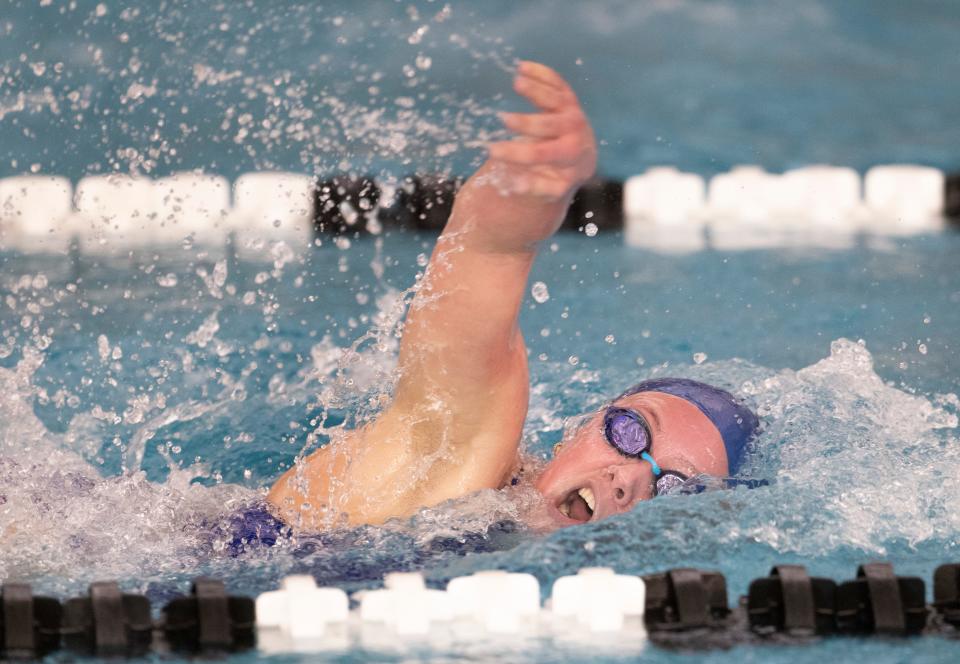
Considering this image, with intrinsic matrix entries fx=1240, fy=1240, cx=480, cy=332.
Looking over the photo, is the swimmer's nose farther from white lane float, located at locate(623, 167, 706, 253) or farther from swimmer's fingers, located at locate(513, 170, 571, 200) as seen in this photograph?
white lane float, located at locate(623, 167, 706, 253)

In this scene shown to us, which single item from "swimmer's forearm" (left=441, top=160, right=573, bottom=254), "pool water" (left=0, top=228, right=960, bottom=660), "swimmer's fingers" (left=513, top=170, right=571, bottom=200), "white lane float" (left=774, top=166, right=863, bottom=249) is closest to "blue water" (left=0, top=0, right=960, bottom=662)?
"pool water" (left=0, top=228, right=960, bottom=660)

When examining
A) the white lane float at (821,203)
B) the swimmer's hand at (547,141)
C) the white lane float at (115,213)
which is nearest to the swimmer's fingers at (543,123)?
the swimmer's hand at (547,141)

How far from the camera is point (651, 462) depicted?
1.99m

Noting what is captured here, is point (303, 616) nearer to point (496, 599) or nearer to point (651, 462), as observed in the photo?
point (496, 599)

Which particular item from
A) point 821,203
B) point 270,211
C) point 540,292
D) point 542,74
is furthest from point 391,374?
point 821,203

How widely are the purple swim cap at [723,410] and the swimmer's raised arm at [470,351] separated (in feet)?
1.07

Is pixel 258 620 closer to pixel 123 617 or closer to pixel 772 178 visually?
pixel 123 617

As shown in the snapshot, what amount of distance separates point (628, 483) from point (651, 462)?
0.05 metres

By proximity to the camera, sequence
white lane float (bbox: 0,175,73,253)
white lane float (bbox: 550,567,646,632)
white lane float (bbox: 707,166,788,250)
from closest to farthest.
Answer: white lane float (bbox: 550,567,646,632) < white lane float (bbox: 0,175,73,253) < white lane float (bbox: 707,166,788,250)

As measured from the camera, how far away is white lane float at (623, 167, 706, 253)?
19.1 feet

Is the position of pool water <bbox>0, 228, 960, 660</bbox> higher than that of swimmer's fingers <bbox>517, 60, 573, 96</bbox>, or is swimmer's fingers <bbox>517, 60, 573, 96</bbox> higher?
swimmer's fingers <bbox>517, 60, 573, 96</bbox>

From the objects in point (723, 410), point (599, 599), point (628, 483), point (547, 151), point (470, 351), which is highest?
point (547, 151)

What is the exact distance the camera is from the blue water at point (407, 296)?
6.32ft

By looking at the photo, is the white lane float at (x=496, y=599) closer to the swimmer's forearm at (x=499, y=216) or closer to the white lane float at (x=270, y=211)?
the swimmer's forearm at (x=499, y=216)
